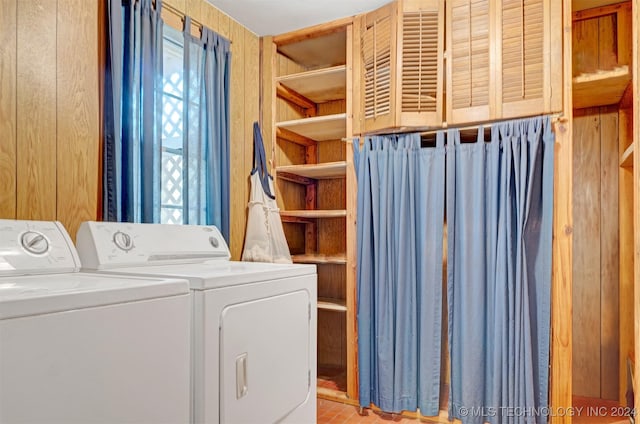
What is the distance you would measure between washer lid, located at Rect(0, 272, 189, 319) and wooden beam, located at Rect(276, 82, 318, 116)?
207 centimetres

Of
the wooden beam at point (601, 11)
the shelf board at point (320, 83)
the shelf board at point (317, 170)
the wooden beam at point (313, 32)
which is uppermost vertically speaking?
the wooden beam at point (313, 32)

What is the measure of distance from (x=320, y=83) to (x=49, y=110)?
1854mm

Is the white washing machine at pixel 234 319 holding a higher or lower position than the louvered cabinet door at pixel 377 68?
lower

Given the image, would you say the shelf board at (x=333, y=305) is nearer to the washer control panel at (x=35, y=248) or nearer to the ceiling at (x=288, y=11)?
the washer control panel at (x=35, y=248)

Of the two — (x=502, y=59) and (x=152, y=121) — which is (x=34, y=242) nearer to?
(x=152, y=121)

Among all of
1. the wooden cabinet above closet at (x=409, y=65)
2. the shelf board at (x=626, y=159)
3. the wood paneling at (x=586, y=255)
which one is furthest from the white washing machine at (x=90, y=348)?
the wood paneling at (x=586, y=255)

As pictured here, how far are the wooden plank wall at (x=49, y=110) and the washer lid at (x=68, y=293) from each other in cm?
44

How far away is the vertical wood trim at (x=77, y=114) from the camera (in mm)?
1678

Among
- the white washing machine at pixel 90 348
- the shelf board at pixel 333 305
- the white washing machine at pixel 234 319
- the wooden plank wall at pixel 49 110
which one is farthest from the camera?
the shelf board at pixel 333 305

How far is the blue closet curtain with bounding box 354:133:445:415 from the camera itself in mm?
2303

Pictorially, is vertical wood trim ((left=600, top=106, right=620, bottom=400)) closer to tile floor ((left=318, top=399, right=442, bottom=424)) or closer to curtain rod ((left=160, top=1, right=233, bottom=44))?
tile floor ((left=318, top=399, right=442, bottom=424))

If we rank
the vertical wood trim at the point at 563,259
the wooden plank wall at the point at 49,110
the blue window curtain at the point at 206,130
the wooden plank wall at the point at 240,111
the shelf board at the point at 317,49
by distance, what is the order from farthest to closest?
the shelf board at the point at 317,49
the wooden plank wall at the point at 240,111
the blue window curtain at the point at 206,130
the vertical wood trim at the point at 563,259
the wooden plank wall at the point at 49,110

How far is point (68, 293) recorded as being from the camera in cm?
95

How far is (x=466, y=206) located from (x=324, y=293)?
5.05ft
